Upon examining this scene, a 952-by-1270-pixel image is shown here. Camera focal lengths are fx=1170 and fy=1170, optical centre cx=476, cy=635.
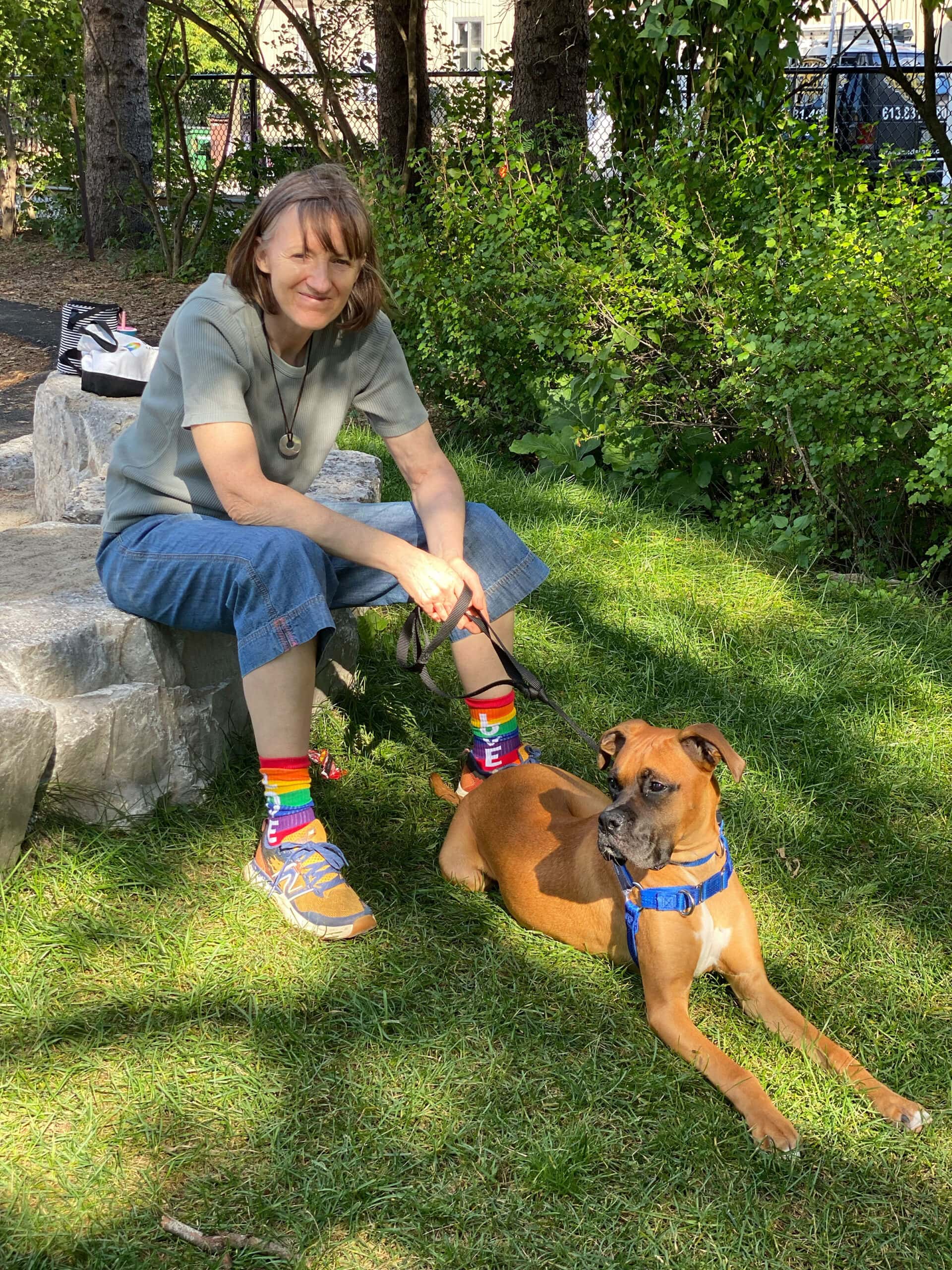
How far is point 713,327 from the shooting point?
5477mm

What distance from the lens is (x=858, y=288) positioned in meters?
4.62

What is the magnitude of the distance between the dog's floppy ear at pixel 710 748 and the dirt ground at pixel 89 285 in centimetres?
754

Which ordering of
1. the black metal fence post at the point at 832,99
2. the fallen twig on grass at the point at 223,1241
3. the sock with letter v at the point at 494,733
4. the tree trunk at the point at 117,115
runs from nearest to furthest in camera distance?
the fallen twig on grass at the point at 223,1241
the sock with letter v at the point at 494,733
the black metal fence post at the point at 832,99
the tree trunk at the point at 117,115

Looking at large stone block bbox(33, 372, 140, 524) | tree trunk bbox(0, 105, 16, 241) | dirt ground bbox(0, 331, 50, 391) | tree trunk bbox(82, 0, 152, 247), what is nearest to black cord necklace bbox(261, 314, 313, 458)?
large stone block bbox(33, 372, 140, 524)

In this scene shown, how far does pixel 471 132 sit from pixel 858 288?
12.6 ft

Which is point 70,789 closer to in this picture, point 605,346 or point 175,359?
point 175,359

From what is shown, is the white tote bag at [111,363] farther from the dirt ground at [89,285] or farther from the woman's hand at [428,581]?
the dirt ground at [89,285]

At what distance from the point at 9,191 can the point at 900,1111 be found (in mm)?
15953

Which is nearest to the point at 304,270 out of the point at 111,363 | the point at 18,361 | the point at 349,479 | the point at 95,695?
the point at 95,695

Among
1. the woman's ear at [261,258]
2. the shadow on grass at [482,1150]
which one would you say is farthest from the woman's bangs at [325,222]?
the shadow on grass at [482,1150]

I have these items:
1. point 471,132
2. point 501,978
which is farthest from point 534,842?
point 471,132

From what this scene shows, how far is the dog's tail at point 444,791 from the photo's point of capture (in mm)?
3641

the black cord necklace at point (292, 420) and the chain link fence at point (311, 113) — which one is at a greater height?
the chain link fence at point (311, 113)

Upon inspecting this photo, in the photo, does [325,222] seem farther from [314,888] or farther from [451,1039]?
[451,1039]
